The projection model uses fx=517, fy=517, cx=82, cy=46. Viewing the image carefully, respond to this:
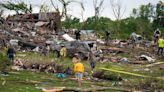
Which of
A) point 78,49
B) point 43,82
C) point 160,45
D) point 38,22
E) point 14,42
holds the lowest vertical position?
point 43,82

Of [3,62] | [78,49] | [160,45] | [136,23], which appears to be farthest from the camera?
[136,23]

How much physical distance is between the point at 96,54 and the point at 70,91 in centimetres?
1967

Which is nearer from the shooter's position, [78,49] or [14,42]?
[78,49]

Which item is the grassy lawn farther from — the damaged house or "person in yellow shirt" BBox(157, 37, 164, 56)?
the damaged house

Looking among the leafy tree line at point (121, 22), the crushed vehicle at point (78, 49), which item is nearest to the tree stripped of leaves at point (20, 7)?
the leafy tree line at point (121, 22)

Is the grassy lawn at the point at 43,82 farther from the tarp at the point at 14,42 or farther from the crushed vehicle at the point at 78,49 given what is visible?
the tarp at the point at 14,42

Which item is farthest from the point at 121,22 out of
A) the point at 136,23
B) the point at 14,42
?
the point at 14,42

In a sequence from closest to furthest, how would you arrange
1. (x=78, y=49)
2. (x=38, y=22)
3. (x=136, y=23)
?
1. (x=78, y=49)
2. (x=38, y=22)
3. (x=136, y=23)

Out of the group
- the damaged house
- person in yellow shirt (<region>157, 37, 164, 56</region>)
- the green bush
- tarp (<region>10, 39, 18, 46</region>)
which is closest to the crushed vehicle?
tarp (<region>10, 39, 18, 46</region>)

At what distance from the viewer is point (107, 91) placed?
21438mm

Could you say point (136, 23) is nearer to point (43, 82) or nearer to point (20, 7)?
point (20, 7)

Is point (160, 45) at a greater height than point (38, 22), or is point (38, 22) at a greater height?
point (38, 22)

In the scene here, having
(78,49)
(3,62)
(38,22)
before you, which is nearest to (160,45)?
(78,49)

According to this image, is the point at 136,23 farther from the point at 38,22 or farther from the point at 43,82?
the point at 43,82
